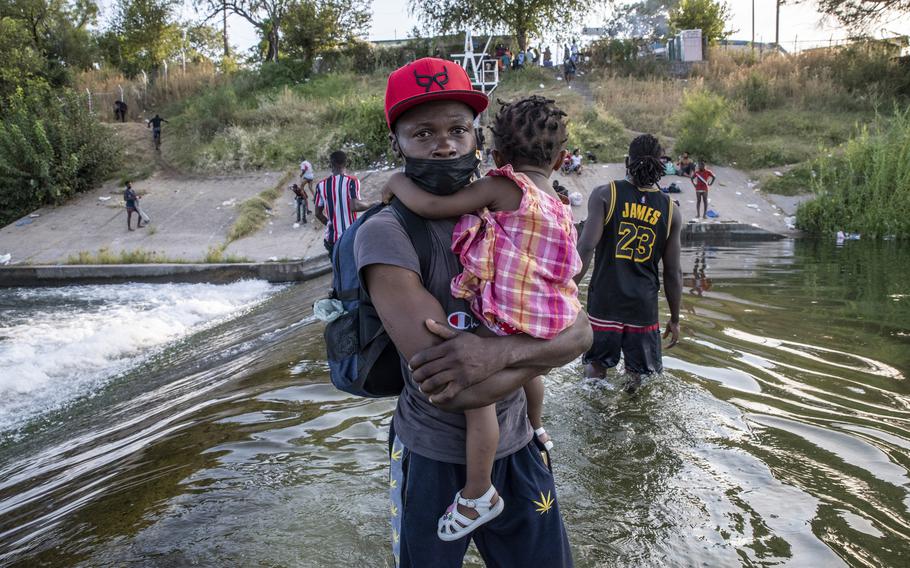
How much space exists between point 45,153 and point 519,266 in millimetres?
22399

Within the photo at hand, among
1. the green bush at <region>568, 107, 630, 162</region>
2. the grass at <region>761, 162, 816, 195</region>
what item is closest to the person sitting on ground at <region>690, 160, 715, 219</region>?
the grass at <region>761, 162, 816, 195</region>

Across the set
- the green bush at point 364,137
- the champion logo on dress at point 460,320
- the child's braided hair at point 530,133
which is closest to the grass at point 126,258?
the green bush at point 364,137

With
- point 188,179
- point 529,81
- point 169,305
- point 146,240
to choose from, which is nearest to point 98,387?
point 169,305

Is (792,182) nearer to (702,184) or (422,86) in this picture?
(702,184)

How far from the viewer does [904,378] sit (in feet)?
17.9

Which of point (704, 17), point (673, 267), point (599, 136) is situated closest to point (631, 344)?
point (673, 267)

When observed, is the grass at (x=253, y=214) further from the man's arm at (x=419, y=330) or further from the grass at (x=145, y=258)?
the man's arm at (x=419, y=330)

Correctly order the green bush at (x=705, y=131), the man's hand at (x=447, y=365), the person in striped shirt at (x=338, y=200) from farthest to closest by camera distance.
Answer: the green bush at (x=705, y=131) → the person in striped shirt at (x=338, y=200) → the man's hand at (x=447, y=365)

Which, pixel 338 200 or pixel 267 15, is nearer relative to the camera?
pixel 338 200

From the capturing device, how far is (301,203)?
55.8 feet

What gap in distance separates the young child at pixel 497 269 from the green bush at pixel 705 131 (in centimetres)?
2129

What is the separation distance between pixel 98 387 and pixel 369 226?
658 cm

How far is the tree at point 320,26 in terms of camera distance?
3491 centimetres

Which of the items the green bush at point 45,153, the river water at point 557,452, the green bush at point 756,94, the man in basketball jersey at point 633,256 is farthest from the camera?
the green bush at point 756,94
